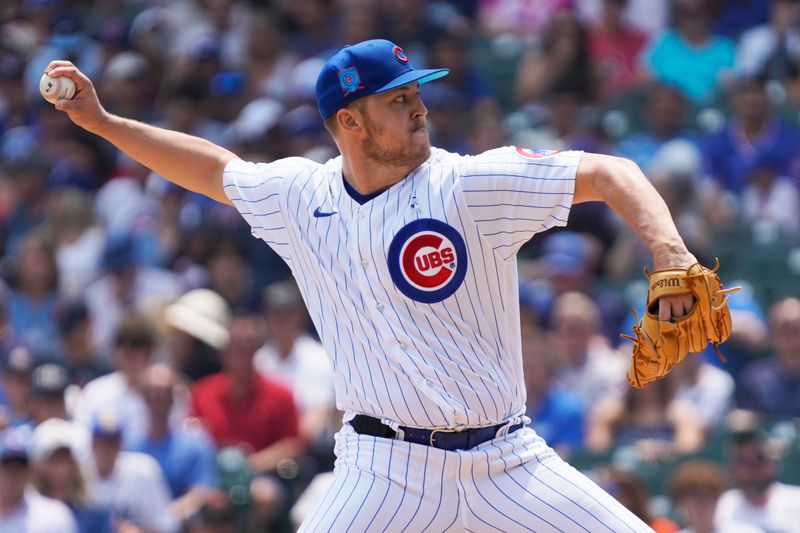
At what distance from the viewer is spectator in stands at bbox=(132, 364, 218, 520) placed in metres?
7.05

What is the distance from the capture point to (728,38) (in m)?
9.66

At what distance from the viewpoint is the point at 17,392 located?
766 cm

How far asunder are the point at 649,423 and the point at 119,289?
12.2 ft

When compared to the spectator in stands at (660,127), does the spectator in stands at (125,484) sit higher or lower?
lower

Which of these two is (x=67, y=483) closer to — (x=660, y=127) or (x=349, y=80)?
(x=349, y=80)

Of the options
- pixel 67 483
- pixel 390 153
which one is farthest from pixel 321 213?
pixel 67 483

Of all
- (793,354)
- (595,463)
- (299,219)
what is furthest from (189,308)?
(299,219)

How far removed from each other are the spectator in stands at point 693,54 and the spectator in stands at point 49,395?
455cm

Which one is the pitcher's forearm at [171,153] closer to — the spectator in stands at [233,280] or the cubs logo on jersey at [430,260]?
the cubs logo on jersey at [430,260]

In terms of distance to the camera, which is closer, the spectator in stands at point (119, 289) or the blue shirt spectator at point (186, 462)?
the blue shirt spectator at point (186, 462)

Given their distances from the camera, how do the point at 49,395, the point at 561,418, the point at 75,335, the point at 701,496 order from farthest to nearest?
1. the point at 75,335
2. the point at 49,395
3. the point at 561,418
4. the point at 701,496

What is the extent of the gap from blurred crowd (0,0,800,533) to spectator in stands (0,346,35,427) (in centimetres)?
2

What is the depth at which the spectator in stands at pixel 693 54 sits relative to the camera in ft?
31.2

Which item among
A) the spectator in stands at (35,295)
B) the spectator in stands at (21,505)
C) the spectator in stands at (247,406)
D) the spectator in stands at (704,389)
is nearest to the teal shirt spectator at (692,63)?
the spectator in stands at (704,389)
